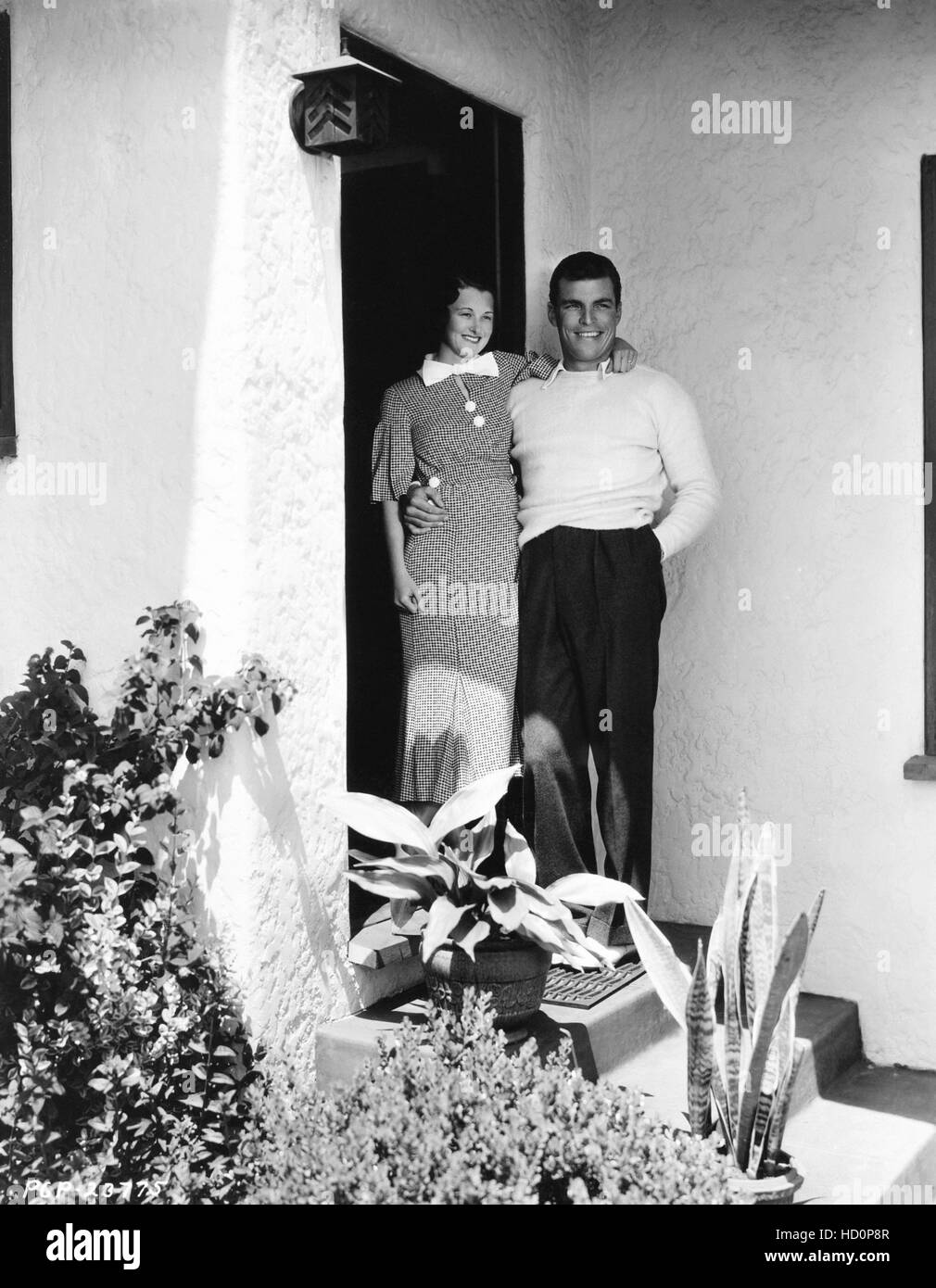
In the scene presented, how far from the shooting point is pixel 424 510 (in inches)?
163

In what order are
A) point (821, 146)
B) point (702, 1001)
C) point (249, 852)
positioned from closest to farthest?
point (702, 1001) < point (249, 852) < point (821, 146)

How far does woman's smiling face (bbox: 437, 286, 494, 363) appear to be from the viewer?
417 centimetres

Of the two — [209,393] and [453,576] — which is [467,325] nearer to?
[453,576]

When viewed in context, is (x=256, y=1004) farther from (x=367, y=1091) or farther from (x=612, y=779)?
(x=612, y=779)

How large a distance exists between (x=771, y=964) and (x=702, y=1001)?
0.92 ft

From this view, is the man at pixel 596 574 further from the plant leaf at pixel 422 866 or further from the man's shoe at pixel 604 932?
the plant leaf at pixel 422 866

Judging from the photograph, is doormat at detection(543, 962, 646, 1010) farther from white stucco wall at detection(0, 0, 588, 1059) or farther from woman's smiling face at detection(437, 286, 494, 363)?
woman's smiling face at detection(437, 286, 494, 363)

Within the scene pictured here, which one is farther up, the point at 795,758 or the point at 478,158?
the point at 478,158

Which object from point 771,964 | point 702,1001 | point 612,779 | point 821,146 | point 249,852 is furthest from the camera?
point 821,146
